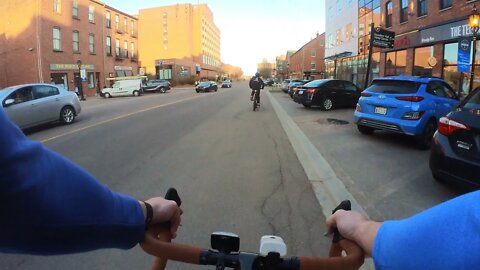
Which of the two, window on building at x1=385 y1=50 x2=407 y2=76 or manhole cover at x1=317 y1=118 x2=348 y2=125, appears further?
window on building at x1=385 y1=50 x2=407 y2=76

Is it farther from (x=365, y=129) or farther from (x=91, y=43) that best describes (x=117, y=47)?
(x=365, y=129)

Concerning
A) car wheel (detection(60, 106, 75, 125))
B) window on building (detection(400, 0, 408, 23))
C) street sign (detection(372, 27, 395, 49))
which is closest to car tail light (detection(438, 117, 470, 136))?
car wheel (detection(60, 106, 75, 125))

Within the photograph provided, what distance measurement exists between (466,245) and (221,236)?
2.77 ft

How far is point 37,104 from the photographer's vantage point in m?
13.4

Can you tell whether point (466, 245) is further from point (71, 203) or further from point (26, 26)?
point (26, 26)

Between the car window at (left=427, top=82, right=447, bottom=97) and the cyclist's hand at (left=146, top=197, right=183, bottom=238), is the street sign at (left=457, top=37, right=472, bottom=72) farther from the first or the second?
the cyclist's hand at (left=146, top=197, right=183, bottom=238)

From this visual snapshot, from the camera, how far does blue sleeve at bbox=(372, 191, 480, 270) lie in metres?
1.12

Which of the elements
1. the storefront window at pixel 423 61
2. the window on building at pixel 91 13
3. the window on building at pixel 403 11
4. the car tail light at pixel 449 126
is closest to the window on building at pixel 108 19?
the window on building at pixel 91 13

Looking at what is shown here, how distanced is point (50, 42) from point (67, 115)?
26.7 m

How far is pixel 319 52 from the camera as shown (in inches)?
3359

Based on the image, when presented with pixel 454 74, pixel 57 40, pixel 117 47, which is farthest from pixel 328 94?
pixel 117 47

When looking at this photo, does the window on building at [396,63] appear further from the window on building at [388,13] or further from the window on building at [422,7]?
the window on building at [422,7]

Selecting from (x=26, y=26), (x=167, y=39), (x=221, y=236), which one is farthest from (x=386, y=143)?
(x=167, y=39)

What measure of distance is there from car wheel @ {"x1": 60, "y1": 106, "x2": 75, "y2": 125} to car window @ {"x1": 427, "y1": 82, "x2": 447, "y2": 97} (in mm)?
12063
